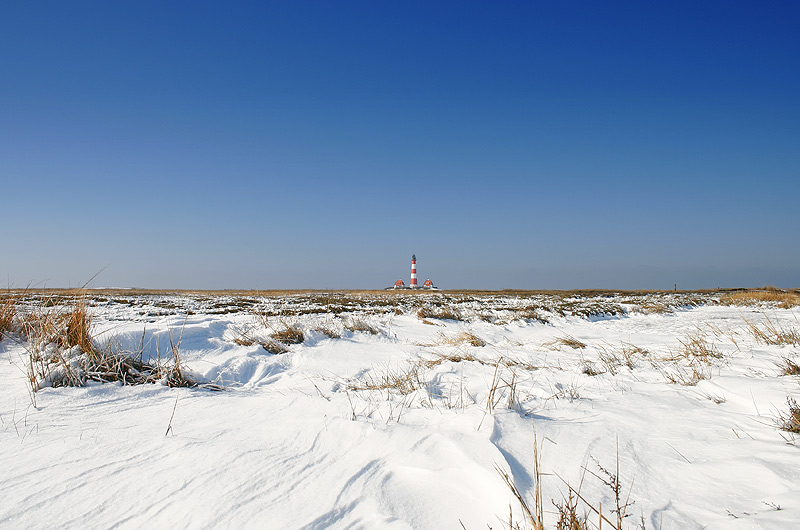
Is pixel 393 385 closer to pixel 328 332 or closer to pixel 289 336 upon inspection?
pixel 289 336

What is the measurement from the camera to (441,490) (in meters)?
1.29

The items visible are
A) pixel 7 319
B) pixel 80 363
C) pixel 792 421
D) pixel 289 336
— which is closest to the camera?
pixel 792 421

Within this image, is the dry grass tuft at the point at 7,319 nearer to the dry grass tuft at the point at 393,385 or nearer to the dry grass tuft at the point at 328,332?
the dry grass tuft at the point at 328,332

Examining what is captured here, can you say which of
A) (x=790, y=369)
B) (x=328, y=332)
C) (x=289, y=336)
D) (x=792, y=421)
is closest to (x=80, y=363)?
(x=289, y=336)

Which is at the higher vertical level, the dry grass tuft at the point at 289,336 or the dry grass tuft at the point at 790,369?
the dry grass tuft at the point at 790,369

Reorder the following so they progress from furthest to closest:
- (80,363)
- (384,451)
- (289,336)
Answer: (289,336) < (80,363) < (384,451)

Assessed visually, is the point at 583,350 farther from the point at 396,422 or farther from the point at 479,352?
the point at 396,422

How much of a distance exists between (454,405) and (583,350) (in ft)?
13.2

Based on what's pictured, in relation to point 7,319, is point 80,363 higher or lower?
lower

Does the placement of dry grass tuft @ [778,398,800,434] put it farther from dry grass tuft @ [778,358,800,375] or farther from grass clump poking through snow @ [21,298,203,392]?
grass clump poking through snow @ [21,298,203,392]

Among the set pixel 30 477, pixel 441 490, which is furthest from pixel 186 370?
pixel 441 490

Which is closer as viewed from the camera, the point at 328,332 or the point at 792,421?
the point at 792,421

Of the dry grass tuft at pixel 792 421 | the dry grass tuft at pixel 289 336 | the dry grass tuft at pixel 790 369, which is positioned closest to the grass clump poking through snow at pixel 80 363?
the dry grass tuft at pixel 289 336

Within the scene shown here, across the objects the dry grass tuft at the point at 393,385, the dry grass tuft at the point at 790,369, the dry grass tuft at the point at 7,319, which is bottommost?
the dry grass tuft at the point at 393,385
